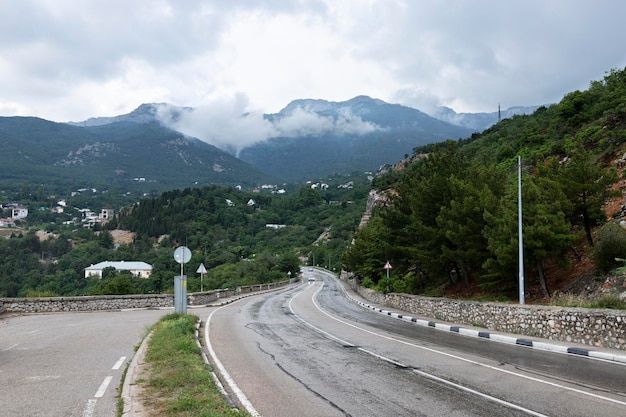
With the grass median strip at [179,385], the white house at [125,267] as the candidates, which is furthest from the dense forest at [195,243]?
the grass median strip at [179,385]

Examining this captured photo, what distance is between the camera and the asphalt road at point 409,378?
692cm

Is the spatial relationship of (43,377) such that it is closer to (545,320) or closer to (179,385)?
(179,385)

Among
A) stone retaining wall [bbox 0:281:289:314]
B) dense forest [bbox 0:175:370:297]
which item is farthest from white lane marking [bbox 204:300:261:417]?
dense forest [bbox 0:175:370:297]

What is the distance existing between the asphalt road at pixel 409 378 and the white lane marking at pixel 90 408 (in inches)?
79.9

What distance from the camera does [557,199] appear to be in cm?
1914

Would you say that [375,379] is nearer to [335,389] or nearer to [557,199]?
[335,389]

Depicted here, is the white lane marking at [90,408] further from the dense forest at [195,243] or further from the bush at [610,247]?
the dense forest at [195,243]

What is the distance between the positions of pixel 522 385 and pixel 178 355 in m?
6.75

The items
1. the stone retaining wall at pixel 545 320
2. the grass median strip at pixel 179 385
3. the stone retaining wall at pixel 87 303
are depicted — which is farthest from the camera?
the stone retaining wall at pixel 87 303

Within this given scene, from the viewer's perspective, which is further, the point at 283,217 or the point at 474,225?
the point at 283,217

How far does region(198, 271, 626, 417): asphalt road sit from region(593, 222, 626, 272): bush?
6.01m

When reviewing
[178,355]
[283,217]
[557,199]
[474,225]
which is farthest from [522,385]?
[283,217]

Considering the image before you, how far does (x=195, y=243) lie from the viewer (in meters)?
143

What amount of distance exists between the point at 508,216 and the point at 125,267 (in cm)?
11918
